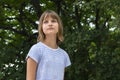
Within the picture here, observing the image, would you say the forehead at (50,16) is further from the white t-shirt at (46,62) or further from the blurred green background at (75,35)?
the blurred green background at (75,35)

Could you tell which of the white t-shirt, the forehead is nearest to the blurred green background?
the forehead

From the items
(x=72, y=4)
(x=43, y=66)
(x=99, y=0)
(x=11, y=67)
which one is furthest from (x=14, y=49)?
(x=43, y=66)

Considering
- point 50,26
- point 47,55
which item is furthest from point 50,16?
point 47,55

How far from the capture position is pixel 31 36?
33.9ft

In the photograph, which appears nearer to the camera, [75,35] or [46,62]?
[46,62]

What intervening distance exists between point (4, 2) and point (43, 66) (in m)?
7.37

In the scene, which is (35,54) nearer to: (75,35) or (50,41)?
(50,41)

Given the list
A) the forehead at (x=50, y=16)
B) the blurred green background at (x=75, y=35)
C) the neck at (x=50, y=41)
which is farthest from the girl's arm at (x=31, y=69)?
the blurred green background at (x=75, y=35)

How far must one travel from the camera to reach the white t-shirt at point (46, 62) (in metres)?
2.87

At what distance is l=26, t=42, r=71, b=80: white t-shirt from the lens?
2869 mm

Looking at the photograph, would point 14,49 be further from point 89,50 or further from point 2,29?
point 89,50

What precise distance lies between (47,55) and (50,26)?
25 centimetres

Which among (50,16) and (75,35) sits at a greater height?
(50,16)

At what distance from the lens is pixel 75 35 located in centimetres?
859
